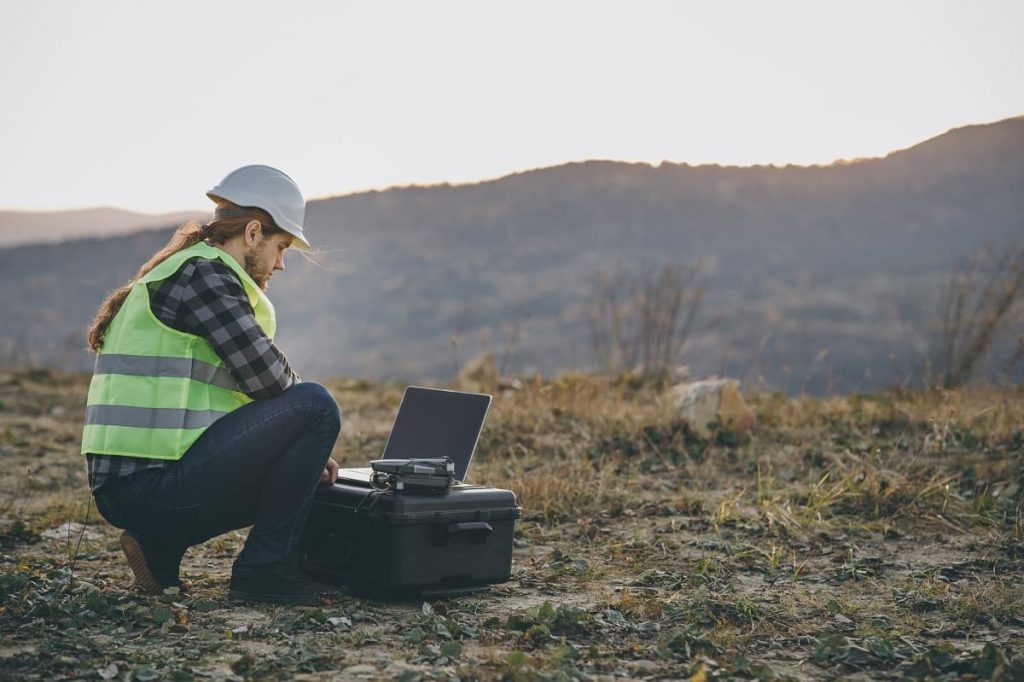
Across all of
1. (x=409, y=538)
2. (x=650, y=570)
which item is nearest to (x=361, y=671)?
(x=409, y=538)

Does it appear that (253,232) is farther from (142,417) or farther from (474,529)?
(474,529)

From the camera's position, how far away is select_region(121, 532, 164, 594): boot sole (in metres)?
4.28

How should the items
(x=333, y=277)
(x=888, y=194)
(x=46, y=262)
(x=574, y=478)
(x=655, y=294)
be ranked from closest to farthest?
1. (x=574, y=478)
2. (x=655, y=294)
3. (x=888, y=194)
4. (x=333, y=277)
5. (x=46, y=262)

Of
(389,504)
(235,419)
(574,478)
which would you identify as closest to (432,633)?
(389,504)

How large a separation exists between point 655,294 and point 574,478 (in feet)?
16.2

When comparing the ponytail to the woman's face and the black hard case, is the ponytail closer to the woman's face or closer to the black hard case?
the woman's face

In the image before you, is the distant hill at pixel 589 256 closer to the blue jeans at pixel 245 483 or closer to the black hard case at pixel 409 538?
the black hard case at pixel 409 538

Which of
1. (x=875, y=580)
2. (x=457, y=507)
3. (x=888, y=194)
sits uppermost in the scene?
(x=888, y=194)

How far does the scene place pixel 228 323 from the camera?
3.93 m

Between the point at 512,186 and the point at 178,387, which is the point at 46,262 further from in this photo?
the point at 178,387

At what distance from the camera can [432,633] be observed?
12.9ft

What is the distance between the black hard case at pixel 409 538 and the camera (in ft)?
13.9

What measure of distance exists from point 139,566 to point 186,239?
4.73 feet

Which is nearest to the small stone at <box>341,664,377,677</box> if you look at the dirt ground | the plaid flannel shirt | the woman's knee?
the dirt ground
